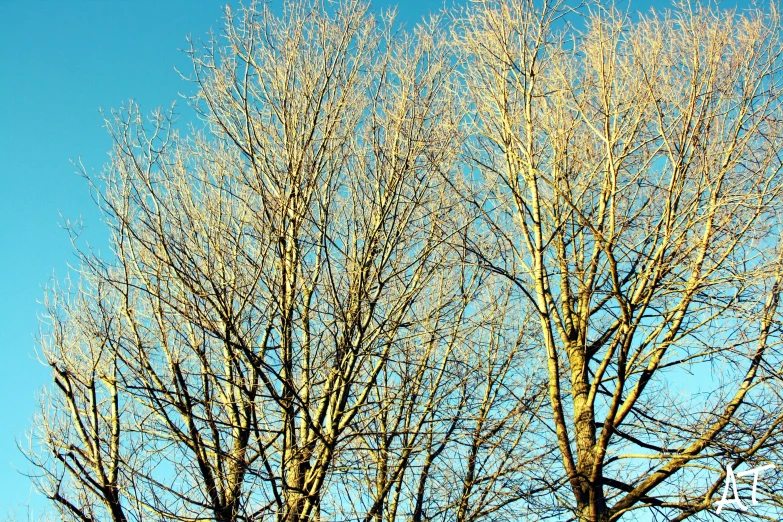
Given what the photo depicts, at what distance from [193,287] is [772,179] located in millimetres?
4325

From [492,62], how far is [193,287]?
3165 mm

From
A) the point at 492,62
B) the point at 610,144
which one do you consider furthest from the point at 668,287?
the point at 492,62

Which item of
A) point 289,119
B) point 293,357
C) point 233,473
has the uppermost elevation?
point 289,119

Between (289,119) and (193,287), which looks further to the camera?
(289,119)

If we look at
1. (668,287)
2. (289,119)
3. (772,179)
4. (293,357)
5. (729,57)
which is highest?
(729,57)

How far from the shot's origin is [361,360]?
4852mm

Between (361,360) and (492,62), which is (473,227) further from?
(361,360)

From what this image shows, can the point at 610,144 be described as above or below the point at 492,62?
below

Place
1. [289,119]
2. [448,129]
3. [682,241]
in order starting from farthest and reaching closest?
1. [448,129]
2. [289,119]
3. [682,241]

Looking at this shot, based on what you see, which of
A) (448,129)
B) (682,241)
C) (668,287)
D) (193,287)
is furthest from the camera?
(448,129)

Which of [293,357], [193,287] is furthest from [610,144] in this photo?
[193,287]

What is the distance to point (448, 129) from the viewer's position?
5879 millimetres

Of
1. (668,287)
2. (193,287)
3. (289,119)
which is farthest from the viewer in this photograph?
(289,119)

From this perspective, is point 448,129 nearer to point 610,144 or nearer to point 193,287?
point 610,144
